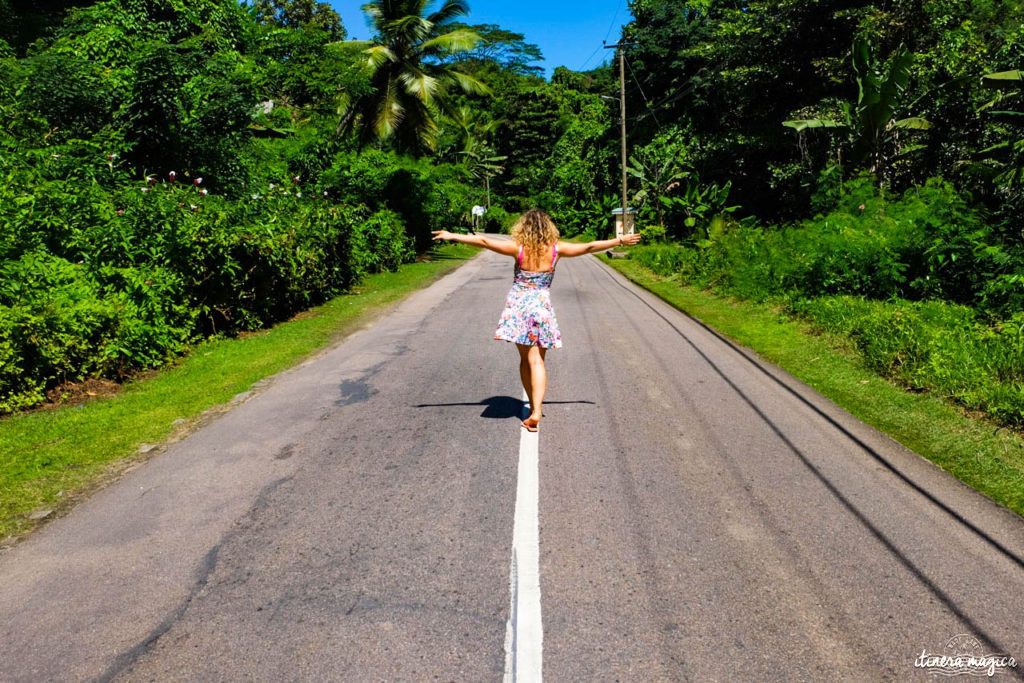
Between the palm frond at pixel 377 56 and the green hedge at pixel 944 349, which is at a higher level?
the palm frond at pixel 377 56

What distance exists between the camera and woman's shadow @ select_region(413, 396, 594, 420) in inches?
252

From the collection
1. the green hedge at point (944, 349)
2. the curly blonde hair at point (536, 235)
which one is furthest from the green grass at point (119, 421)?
the green hedge at point (944, 349)

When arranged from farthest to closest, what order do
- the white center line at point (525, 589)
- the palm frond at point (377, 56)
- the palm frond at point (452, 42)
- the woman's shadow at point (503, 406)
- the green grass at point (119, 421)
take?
the palm frond at point (452, 42), the palm frond at point (377, 56), the woman's shadow at point (503, 406), the green grass at point (119, 421), the white center line at point (525, 589)

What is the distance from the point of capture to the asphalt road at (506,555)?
9.51 ft

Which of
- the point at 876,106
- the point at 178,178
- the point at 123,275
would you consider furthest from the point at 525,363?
the point at 876,106

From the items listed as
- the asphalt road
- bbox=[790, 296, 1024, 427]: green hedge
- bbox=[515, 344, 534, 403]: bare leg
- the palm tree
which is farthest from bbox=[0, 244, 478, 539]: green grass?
the palm tree

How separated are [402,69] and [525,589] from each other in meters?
27.2

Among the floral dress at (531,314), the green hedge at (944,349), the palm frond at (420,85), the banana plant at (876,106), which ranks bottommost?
the green hedge at (944,349)

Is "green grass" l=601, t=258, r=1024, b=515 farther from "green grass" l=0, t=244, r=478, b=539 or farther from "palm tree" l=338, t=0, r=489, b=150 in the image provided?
"palm tree" l=338, t=0, r=489, b=150

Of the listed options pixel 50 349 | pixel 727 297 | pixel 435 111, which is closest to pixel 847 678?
pixel 50 349

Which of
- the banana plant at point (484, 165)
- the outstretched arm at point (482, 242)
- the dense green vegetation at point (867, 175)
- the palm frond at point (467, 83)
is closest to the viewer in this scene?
the outstretched arm at point (482, 242)

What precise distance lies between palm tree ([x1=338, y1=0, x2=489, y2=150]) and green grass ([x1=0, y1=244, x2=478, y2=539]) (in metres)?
17.7

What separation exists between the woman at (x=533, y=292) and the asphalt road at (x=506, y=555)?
0.67 m

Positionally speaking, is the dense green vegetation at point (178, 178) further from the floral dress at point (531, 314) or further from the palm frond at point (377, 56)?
the floral dress at point (531, 314)
